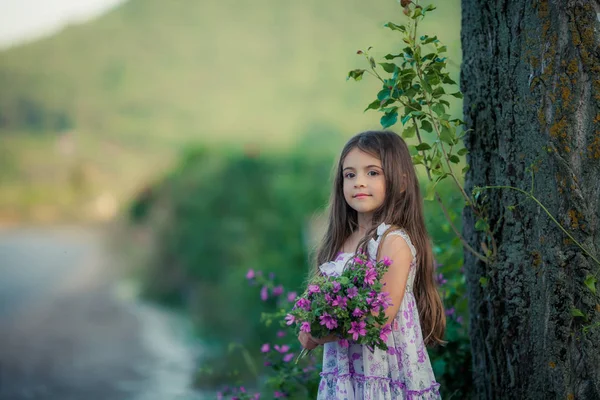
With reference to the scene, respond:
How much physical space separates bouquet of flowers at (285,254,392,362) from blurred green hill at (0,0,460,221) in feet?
17.4

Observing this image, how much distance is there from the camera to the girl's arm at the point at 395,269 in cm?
217

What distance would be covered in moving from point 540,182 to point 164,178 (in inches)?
226

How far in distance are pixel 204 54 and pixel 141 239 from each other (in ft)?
9.68

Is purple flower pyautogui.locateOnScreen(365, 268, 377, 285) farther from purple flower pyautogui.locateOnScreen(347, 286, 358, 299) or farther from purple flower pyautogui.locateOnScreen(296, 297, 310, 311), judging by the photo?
purple flower pyautogui.locateOnScreen(296, 297, 310, 311)

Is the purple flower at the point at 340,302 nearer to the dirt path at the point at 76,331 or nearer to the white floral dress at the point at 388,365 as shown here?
the white floral dress at the point at 388,365

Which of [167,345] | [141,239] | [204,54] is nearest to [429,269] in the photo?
[167,345]

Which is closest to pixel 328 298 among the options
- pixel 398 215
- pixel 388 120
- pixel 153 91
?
pixel 398 215

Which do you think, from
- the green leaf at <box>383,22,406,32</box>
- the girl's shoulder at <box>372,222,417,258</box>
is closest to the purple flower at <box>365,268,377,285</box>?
the girl's shoulder at <box>372,222,417,258</box>

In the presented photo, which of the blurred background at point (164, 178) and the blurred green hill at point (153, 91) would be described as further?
the blurred green hill at point (153, 91)

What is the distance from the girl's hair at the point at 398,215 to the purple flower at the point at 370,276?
25 centimetres

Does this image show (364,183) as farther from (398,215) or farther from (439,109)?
(439,109)

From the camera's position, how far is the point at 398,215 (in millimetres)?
2355

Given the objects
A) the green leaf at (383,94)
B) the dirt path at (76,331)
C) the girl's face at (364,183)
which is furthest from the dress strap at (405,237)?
the dirt path at (76,331)

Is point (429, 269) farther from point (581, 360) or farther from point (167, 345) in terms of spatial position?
point (167, 345)
